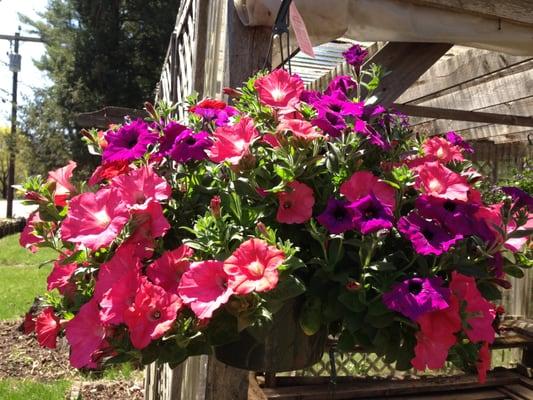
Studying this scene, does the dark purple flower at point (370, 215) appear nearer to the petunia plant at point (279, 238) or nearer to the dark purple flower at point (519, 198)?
the petunia plant at point (279, 238)

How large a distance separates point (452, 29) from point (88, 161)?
47.6 ft

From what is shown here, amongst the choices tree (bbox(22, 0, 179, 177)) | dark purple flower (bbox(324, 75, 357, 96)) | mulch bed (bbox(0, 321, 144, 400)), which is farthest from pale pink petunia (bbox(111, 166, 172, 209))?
tree (bbox(22, 0, 179, 177))

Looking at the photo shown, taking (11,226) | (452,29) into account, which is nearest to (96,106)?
(11,226)

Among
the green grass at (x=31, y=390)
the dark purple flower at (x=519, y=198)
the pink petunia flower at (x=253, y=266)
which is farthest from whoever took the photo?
the green grass at (x=31, y=390)

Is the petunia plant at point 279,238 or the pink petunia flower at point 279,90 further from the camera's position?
the pink petunia flower at point 279,90

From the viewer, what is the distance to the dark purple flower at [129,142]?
1.09 meters

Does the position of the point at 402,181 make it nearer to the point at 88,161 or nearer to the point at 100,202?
the point at 100,202

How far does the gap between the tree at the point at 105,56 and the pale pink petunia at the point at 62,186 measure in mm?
14436

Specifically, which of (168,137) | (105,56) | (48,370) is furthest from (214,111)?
(105,56)

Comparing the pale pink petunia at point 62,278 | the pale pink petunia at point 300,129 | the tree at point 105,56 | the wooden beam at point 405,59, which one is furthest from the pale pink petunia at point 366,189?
the tree at point 105,56

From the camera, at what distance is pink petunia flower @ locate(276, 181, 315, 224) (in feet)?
3.21

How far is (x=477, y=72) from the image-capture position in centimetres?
341

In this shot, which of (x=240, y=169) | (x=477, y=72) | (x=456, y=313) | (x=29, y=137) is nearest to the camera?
(x=456, y=313)

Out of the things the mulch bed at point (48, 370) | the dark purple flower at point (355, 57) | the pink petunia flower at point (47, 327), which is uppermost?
the dark purple flower at point (355, 57)
